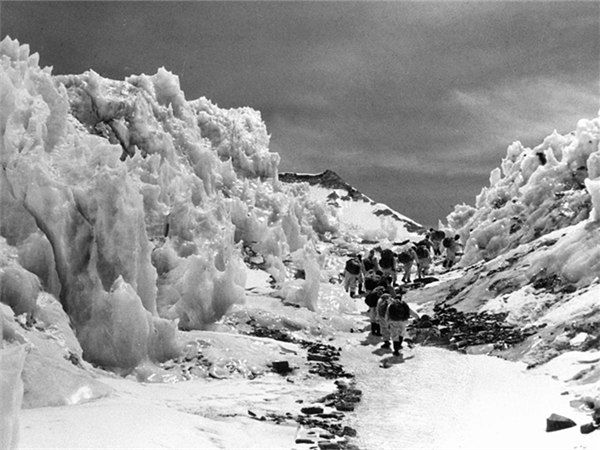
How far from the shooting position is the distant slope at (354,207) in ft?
178

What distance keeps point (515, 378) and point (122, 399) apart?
7855mm

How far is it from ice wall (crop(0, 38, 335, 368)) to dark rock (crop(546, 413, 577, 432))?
316 inches

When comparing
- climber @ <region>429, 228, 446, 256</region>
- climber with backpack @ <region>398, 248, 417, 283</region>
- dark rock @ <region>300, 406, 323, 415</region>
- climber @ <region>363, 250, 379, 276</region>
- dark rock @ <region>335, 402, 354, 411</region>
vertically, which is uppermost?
climber @ <region>429, 228, 446, 256</region>

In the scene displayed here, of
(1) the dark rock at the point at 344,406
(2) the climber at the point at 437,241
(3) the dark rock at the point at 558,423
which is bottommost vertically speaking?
(3) the dark rock at the point at 558,423

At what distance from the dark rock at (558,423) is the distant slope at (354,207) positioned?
128 ft

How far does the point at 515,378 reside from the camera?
1320 centimetres

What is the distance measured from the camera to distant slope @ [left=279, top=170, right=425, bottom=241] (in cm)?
5433

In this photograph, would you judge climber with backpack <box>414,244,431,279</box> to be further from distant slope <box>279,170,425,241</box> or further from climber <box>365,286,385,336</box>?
distant slope <box>279,170,425,241</box>

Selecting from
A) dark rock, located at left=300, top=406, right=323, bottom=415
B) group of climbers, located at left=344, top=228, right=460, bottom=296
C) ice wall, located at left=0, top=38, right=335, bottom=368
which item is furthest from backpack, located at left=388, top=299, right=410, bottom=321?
group of climbers, located at left=344, top=228, right=460, bottom=296

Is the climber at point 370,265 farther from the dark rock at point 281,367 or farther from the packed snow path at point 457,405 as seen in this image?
the dark rock at point 281,367

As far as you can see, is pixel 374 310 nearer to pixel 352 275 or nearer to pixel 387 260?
pixel 352 275

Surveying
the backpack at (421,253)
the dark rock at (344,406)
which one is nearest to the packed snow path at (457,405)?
the dark rock at (344,406)

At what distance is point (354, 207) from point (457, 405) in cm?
5054

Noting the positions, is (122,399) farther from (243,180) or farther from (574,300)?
(243,180)
